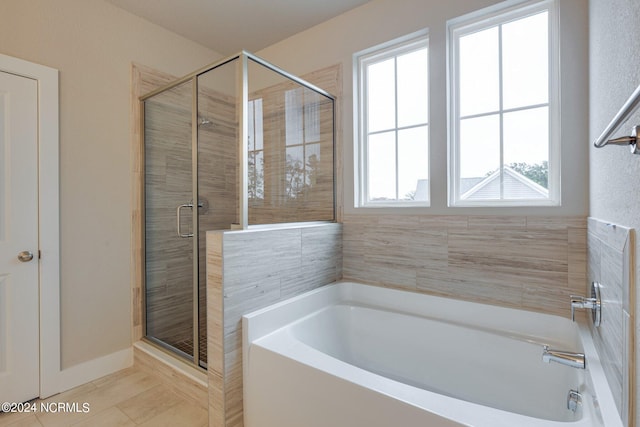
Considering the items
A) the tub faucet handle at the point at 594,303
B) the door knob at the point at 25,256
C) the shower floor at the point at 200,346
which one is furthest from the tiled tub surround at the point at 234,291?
the tub faucet handle at the point at 594,303

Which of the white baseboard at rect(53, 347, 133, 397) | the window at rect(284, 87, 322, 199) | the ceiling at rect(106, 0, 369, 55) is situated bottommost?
the white baseboard at rect(53, 347, 133, 397)

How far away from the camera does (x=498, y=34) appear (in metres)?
1.96

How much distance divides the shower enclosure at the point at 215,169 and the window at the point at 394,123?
0.30 metres

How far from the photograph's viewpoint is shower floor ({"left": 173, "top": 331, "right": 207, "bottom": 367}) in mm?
1887

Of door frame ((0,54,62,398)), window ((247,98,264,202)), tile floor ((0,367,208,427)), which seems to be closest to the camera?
tile floor ((0,367,208,427))

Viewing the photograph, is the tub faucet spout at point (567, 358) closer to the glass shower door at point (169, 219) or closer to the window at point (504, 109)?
the window at point (504, 109)

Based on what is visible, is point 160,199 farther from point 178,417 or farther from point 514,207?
point 514,207

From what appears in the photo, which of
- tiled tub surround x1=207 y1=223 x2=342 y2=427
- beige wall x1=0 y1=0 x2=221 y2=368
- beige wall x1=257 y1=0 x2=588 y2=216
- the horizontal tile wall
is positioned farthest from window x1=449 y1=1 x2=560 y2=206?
beige wall x1=0 y1=0 x2=221 y2=368

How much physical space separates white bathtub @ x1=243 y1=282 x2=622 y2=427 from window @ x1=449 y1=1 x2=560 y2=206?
0.76 meters

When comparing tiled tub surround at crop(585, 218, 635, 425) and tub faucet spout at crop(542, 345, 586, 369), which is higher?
tiled tub surround at crop(585, 218, 635, 425)

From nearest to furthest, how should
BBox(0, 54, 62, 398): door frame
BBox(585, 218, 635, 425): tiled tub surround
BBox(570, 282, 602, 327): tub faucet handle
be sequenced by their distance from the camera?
1. BBox(585, 218, 635, 425): tiled tub surround
2. BBox(570, 282, 602, 327): tub faucet handle
3. BBox(0, 54, 62, 398): door frame

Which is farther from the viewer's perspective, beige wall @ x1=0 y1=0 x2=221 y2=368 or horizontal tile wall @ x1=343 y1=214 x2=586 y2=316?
beige wall @ x1=0 y1=0 x2=221 y2=368

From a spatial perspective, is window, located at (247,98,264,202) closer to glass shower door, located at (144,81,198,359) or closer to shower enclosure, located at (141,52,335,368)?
shower enclosure, located at (141,52,335,368)

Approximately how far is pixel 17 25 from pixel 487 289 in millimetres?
3355
